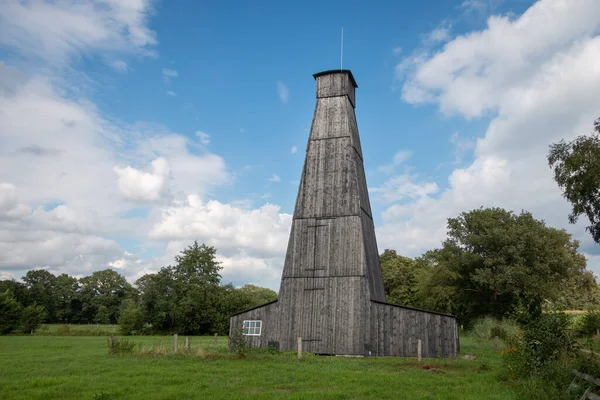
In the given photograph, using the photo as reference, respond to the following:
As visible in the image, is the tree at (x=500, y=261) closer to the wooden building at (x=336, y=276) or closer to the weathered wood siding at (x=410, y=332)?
the wooden building at (x=336, y=276)

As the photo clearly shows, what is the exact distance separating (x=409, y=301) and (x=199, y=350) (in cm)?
5741

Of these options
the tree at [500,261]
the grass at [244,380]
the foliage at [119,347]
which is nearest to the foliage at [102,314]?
the tree at [500,261]

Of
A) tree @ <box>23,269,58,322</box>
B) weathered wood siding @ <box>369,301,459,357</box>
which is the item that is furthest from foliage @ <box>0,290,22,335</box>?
weathered wood siding @ <box>369,301,459,357</box>

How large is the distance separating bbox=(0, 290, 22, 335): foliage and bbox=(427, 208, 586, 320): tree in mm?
52466

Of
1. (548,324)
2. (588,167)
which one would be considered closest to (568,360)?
(548,324)

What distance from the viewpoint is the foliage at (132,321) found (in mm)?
63969

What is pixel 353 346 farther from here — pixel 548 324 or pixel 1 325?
pixel 1 325

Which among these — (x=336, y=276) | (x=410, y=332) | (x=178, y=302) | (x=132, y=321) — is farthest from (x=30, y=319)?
(x=410, y=332)

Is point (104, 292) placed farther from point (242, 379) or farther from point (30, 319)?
point (242, 379)

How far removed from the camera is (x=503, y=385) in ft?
46.8

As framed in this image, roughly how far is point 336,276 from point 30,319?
2015 inches

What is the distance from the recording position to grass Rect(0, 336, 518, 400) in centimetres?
1295

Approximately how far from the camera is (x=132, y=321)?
64.8 meters

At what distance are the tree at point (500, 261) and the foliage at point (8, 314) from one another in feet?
172
